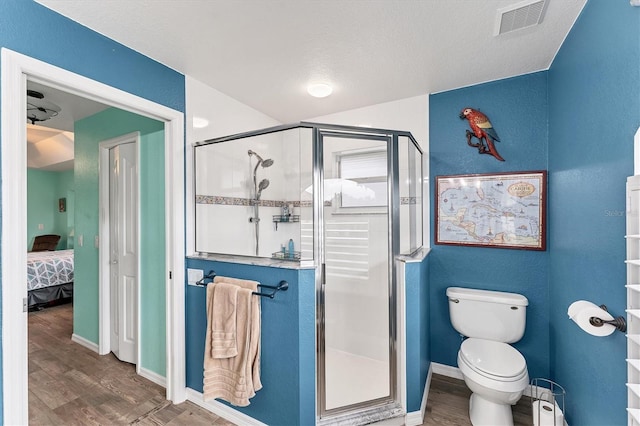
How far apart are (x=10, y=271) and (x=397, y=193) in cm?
217

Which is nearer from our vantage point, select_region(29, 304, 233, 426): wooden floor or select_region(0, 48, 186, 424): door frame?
select_region(0, 48, 186, 424): door frame

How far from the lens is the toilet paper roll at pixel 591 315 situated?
115 centimetres

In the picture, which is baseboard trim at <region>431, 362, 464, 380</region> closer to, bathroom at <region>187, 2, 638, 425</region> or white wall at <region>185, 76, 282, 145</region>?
bathroom at <region>187, 2, 638, 425</region>

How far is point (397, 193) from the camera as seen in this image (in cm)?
204

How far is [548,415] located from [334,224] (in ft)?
5.37

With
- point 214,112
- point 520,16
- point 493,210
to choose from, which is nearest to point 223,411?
point 214,112

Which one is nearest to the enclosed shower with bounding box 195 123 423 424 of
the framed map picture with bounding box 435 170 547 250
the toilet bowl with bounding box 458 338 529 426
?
the framed map picture with bounding box 435 170 547 250

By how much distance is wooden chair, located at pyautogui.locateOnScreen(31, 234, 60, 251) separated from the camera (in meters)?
6.11

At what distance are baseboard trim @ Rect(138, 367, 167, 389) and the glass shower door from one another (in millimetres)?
1427

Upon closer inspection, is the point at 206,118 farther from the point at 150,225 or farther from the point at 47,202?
the point at 47,202

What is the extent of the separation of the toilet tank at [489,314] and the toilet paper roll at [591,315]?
3.07 ft

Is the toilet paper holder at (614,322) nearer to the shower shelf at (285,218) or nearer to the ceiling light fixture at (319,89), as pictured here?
the shower shelf at (285,218)

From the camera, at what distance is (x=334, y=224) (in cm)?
202

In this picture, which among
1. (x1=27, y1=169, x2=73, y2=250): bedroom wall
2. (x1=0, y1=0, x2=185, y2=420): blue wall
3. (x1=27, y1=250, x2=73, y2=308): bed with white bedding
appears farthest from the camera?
(x1=27, y1=169, x2=73, y2=250): bedroom wall
